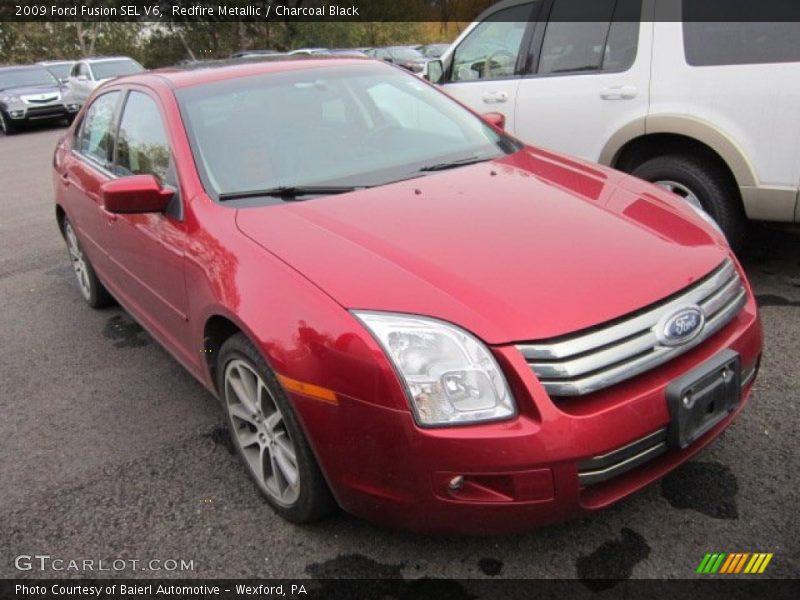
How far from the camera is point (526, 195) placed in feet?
8.88

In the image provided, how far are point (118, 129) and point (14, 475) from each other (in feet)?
6.08

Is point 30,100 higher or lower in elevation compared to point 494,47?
lower

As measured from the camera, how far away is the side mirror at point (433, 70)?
17.9 ft

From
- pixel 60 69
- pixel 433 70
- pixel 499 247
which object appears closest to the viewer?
pixel 499 247

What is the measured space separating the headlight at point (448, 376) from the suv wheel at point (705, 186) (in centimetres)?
267

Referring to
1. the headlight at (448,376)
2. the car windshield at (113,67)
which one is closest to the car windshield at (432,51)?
the car windshield at (113,67)

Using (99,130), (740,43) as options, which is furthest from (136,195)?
(740,43)

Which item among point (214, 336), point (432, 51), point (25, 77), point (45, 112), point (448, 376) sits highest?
point (432, 51)

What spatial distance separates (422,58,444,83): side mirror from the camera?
545 cm

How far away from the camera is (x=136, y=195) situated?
2.76 metres

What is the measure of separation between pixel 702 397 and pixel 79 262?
4.19 meters

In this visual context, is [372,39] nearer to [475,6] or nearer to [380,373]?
[475,6]

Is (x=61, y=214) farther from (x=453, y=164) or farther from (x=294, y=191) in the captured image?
(x=453, y=164)

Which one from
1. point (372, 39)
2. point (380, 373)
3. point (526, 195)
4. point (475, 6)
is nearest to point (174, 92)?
point (526, 195)
